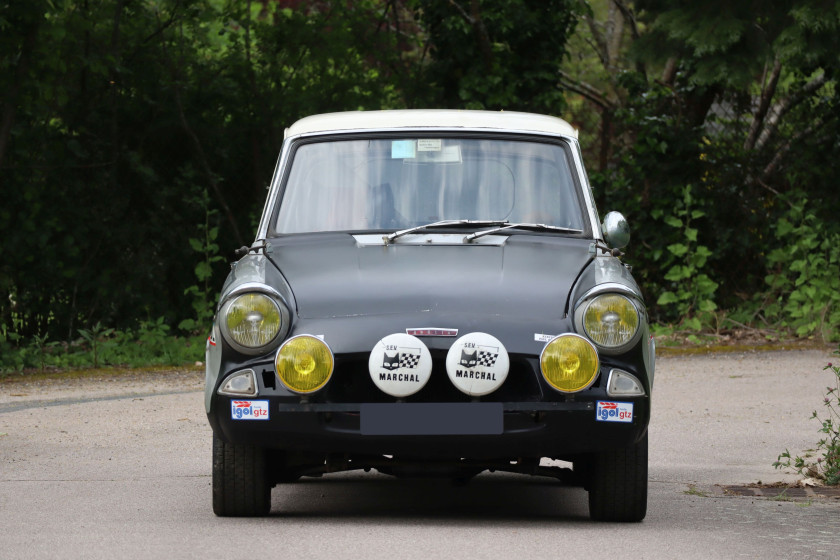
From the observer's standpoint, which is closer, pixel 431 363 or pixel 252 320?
pixel 431 363

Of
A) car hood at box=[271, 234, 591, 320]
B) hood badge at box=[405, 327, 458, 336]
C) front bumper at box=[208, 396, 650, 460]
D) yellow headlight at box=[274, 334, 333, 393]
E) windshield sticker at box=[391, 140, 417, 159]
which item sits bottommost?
front bumper at box=[208, 396, 650, 460]

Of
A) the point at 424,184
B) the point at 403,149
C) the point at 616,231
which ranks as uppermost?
the point at 403,149

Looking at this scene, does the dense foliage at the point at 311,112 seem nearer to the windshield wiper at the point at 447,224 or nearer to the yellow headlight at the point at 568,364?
the windshield wiper at the point at 447,224

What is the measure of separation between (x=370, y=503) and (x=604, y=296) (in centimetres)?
172

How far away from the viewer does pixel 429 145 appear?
273 inches

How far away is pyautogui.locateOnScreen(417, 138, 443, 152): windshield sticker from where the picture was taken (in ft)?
22.7

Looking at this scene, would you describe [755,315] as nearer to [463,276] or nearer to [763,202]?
[763,202]

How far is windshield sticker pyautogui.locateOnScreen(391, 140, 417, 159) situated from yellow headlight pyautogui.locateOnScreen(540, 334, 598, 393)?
170cm

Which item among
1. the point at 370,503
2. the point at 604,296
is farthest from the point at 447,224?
the point at 370,503

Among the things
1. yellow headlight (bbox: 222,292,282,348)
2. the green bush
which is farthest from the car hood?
the green bush

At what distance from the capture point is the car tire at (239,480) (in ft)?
19.2

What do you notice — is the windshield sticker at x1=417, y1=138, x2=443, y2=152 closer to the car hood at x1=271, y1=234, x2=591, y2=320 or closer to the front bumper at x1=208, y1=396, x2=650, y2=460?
the car hood at x1=271, y1=234, x2=591, y2=320

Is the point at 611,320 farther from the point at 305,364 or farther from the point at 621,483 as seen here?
the point at 305,364

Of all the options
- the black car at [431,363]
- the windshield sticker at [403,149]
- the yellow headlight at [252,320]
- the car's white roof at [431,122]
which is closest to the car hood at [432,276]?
the black car at [431,363]
